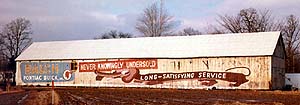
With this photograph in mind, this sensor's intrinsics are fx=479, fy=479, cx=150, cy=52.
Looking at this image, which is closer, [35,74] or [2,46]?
[35,74]

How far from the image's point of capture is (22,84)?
58094mm

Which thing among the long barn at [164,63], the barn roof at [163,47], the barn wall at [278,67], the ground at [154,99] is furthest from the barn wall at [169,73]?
the ground at [154,99]

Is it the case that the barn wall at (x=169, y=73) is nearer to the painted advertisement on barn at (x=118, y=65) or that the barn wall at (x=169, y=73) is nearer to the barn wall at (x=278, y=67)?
the painted advertisement on barn at (x=118, y=65)

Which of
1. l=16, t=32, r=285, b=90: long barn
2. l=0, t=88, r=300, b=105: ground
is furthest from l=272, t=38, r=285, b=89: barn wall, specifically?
l=0, t=88, r=300, b=105: ground

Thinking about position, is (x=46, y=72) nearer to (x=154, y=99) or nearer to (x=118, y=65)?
(x=118, y=65)

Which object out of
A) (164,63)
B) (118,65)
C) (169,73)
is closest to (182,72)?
(169,73)

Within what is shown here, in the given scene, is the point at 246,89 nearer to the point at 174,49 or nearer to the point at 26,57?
the point at 174,49

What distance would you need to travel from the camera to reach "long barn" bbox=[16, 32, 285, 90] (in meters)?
45.4

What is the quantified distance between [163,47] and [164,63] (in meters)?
2.69

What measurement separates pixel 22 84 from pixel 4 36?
26.5m

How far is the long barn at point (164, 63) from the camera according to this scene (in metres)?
45.4

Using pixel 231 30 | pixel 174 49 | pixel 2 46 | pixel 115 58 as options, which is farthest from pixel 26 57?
pixel 231 30

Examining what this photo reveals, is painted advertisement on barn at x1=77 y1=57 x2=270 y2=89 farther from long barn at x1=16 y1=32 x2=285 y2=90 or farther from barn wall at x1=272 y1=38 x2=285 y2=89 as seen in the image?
barn wall at x1=272 y1=38 x2=285 y2=89

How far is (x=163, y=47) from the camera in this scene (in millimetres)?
52031
